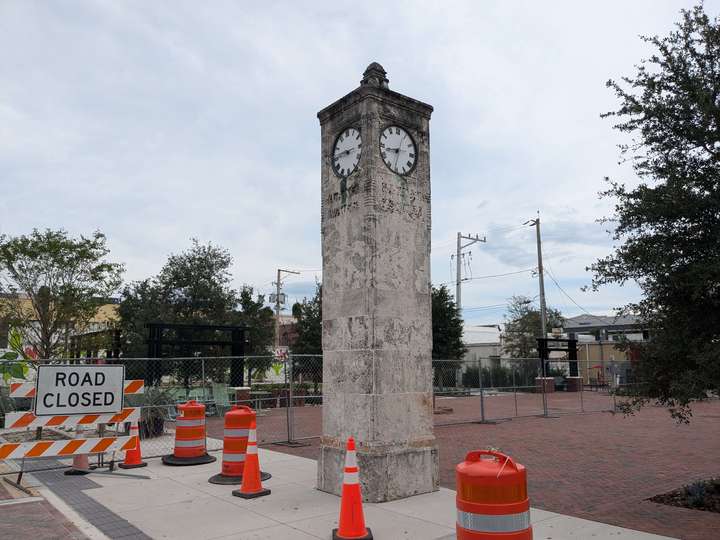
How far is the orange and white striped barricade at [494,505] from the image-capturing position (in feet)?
13.4

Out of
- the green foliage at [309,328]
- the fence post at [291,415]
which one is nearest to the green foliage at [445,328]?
the green foliage at [309,328]

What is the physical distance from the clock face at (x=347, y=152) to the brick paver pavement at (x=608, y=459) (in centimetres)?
466

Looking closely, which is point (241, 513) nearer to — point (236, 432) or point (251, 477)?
point (251, 477)

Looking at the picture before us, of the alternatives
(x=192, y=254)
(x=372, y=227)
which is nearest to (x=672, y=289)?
(x=372, y=227)

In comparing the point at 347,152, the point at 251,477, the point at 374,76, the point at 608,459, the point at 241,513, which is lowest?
the point at 608,459

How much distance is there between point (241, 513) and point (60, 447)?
324 centimetres

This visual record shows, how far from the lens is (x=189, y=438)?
33.4ft

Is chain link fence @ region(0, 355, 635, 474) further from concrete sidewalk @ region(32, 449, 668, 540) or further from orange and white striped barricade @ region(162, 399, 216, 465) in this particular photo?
concrete sidewalk @ region(32, 449, 668, 540)

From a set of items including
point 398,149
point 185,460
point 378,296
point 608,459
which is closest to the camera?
point 378,296

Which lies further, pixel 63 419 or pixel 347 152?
pixel 63 419

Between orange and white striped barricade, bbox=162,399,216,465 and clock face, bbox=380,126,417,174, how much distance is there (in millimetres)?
5240

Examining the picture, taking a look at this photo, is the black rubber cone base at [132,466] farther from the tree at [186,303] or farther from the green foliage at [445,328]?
the green foliage at [445,328]

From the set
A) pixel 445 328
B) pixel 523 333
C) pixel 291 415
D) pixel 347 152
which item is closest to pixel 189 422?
pixel 291 415

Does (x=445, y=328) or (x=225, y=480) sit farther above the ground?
(x=445, y=328)
